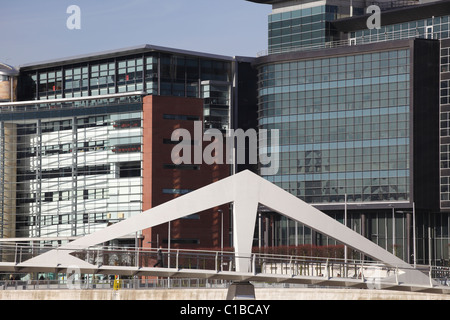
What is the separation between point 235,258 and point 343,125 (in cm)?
5499

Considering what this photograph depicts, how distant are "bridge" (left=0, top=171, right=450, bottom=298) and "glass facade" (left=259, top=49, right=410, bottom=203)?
160 ft

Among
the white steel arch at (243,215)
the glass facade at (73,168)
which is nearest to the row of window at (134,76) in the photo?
the glass facade at (73,168)

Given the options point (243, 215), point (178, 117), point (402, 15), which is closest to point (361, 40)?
point (402, 15)

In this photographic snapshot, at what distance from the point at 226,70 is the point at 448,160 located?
2505 cm

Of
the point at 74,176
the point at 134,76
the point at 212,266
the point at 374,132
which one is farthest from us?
the point at 134,76

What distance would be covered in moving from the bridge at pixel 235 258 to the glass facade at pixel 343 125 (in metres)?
48.7

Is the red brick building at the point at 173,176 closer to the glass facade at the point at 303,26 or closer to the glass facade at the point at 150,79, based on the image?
the glass facade at the point at 150,79

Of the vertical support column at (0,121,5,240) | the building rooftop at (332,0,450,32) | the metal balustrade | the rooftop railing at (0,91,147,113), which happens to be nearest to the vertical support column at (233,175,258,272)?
Answer: the metal balustrade

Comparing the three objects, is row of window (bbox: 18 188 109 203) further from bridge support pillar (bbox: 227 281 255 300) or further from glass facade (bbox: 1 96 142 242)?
bridge support pillar (bbox: 227 281 255 300)

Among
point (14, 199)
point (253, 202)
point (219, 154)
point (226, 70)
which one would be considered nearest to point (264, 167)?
point (219, 154)

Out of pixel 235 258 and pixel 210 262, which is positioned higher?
pixel 235 258

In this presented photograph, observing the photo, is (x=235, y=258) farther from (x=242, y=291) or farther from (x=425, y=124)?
(x=425, y=124)

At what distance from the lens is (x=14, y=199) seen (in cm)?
11188

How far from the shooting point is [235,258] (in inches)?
2025
